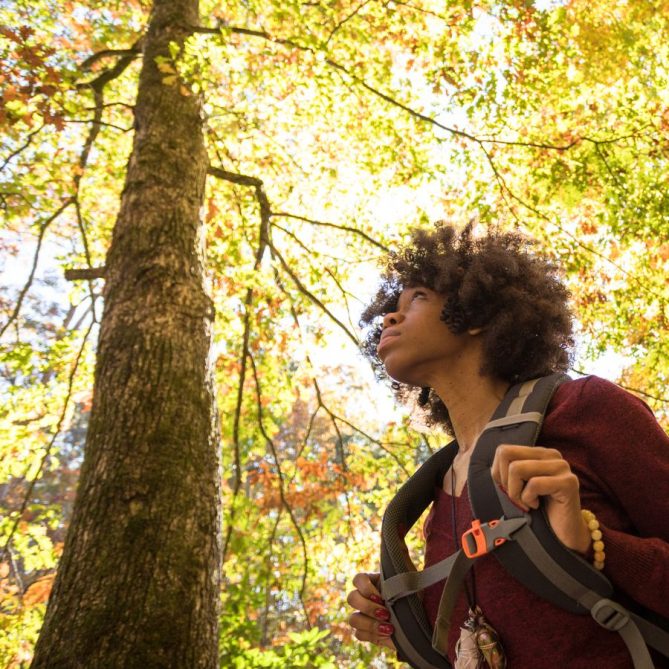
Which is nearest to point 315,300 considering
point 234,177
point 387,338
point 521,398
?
point 234,177

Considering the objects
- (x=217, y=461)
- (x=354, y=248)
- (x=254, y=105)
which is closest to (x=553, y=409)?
(x=217, y=461)

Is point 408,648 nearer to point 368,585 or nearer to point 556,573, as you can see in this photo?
point 368,585

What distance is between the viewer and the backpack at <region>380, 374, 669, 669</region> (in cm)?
111

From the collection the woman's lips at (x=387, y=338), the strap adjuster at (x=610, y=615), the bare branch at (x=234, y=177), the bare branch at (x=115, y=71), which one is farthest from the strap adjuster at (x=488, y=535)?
the bare branch at (x=115, y=71)

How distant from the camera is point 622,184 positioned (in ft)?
18.8

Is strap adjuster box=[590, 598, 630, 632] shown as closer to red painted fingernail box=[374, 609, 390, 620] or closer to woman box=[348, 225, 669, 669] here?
woman box=[348, 225, 669, 669]

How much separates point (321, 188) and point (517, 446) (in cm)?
722

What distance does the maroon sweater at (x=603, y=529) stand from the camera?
3.69 feet

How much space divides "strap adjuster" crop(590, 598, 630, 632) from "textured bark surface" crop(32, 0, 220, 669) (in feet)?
4.67

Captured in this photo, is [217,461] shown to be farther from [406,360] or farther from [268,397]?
[268,397]

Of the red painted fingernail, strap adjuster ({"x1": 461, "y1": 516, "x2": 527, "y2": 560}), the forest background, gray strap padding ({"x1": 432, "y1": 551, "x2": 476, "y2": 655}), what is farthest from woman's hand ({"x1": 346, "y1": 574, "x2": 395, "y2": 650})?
the forest background

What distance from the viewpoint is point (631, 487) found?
1244mm

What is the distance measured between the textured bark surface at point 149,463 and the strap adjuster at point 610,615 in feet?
4.67

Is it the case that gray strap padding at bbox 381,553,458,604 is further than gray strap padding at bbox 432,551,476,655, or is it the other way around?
gray strap padding at bbox 381,553,458,604
